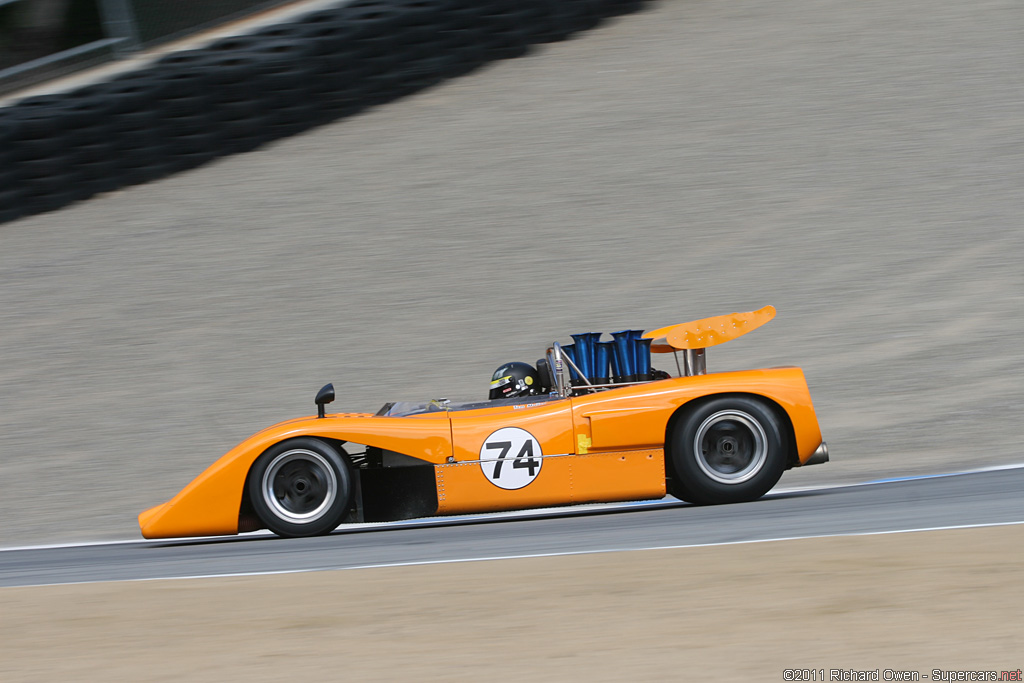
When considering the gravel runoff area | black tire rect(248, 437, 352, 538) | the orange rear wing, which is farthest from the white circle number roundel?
the gravel runoff area

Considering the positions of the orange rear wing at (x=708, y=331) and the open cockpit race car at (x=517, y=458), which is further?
the orange rear wing at (x=708, y=331)

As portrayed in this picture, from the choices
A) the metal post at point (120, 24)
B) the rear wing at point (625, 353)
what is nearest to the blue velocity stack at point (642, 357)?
the rear wing at point (625, 353)

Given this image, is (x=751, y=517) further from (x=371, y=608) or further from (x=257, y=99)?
(x=257, y=99)

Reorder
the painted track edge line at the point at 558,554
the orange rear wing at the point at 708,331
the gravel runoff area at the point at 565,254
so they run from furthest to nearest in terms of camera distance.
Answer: the gravel runoff area at the point at 565,254
the orange rear wing at the point at 708,331
the painted track edge line at the point at 558,554

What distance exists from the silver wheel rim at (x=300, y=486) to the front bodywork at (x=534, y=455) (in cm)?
13

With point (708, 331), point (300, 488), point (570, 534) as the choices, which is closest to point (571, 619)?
point (570, 534)

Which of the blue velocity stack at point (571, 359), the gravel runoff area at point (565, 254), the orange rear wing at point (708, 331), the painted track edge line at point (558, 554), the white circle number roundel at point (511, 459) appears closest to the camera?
the painted track edge line at point (558, 554)

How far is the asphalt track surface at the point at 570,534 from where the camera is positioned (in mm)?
6223

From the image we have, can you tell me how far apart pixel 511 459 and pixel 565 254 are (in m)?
6.25

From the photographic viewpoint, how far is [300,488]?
716cm

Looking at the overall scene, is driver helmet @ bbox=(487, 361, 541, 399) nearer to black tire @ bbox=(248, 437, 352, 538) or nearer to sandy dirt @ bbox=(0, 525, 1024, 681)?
black tire @ bbox=(248, 437, 352, 538)

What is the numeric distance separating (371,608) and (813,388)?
6.10 meters

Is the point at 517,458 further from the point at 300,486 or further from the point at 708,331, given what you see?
the point at 708,331

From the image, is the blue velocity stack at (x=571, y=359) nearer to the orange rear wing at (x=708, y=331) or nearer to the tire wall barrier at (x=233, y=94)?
the orange rear wing at (x=708, y=331)
